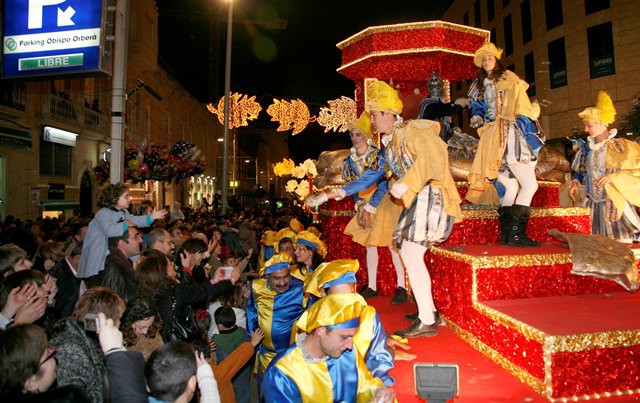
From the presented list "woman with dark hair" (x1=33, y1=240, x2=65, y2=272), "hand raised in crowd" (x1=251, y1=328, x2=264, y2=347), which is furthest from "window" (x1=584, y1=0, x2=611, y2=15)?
"woman with dark hair" (x1=33, y1=240, x2=65, y2=272)

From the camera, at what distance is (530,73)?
27.0 metres

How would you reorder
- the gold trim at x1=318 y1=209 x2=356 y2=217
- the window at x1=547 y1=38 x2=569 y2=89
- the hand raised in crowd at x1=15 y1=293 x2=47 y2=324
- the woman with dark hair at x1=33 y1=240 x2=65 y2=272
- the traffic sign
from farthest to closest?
the window at x1=547 y1=38 x2=569 y2=89 → the gold trim at x1=318 y1=209 x2=356 y2=217 → the traffic sign → the woman with dark hair at x1=33 y1=240 x2=65 y2=272 → the hand raised in crowd at x1=15 y1=293 x2=47 y2=324

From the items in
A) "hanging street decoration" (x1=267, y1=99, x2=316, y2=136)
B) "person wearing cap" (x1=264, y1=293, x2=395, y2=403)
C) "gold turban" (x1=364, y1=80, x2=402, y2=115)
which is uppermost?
"hanging street decoration" (x1=267, y1=99, x2=316, y2=136)

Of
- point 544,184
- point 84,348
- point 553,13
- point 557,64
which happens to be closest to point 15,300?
point 84,348

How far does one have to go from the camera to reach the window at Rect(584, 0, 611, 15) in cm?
2166

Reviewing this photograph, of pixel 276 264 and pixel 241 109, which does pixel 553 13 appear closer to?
pixel 241 109

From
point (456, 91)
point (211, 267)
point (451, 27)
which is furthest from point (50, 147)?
point (456, 91)

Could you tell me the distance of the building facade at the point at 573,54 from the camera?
21.1m

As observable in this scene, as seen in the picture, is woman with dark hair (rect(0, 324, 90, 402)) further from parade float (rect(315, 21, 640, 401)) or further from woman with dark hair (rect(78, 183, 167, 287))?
parade float (rect(315, 21, 640, 401))

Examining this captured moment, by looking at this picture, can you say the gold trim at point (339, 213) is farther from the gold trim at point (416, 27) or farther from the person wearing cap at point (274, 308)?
the gold trim at point (416, 27)

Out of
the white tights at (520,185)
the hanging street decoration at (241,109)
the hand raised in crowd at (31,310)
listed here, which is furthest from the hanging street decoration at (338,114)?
the hand raised in crowd at (31,310)

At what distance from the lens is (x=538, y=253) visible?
3785mm

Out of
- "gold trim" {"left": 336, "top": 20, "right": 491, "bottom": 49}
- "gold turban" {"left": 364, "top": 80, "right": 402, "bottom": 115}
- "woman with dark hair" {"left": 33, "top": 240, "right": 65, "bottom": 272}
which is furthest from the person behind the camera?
"gold trim" {"left": 336, "top": 20, "right": 491, "bottom": 49}

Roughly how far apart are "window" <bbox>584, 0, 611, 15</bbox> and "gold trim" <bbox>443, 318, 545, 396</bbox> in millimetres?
23863
